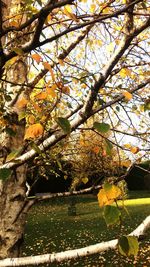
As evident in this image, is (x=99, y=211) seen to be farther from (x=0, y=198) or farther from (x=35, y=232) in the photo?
(x=0, y=198)

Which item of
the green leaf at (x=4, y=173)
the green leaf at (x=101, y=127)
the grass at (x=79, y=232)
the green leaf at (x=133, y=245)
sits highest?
the green leaf at (x=101, y=127)

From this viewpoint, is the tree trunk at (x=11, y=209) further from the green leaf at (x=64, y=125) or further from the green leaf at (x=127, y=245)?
the green leaf at (x=127, y=245)

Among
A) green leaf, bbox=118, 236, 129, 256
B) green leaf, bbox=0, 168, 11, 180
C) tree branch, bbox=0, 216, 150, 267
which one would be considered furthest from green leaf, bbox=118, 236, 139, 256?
green leaf, bbox=0, 168, 11, 180

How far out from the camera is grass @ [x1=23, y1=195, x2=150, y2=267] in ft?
34.9

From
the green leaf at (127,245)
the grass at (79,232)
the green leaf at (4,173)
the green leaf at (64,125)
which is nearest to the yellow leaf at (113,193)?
the green leaf at (127,245)

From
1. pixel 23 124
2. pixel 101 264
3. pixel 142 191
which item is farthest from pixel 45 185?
pixel 23 124

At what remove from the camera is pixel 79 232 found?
15.1 meters

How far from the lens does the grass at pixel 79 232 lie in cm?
1065

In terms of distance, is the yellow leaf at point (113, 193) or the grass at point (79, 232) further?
the grass at point (79, 232)

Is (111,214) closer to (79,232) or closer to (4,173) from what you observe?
(4,173)

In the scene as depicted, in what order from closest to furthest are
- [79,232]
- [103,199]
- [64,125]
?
[103,199] < [64,125] < [79,232]

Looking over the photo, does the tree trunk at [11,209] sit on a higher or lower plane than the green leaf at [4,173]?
lower

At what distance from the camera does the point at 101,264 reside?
10180 mm

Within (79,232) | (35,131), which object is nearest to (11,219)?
(35,131)
